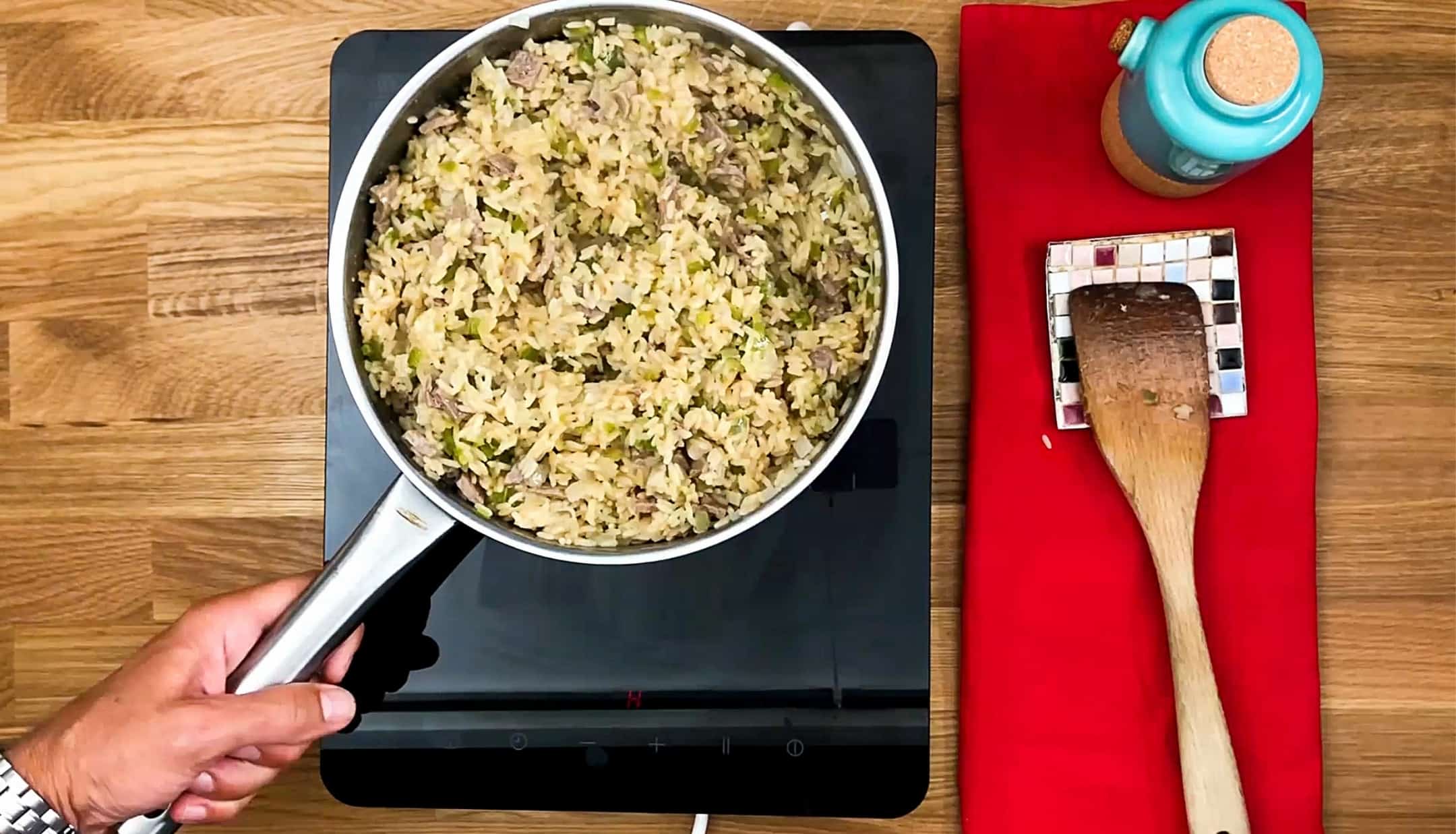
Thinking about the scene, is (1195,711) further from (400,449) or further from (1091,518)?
(400,449)

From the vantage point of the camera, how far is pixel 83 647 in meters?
1.00

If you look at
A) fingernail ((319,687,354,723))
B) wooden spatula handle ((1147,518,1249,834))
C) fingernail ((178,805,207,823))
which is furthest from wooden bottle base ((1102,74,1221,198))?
fingernail ((178,805,207,823))

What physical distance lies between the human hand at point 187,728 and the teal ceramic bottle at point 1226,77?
2.42ft

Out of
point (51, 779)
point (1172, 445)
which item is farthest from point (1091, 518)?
point (51, 779)

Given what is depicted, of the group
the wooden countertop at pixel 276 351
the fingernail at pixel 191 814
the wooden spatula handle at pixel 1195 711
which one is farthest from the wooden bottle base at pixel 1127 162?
the fingernail at pixel 191 814

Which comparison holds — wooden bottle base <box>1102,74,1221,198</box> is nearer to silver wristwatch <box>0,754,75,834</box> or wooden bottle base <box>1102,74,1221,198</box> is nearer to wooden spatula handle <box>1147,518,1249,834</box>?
wooden spatula handle <box>1147,518,1249,834</box>

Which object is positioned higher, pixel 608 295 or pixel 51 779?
pixel 608 295

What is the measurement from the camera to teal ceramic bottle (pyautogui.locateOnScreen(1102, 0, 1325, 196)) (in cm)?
76

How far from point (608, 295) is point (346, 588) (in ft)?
0.84

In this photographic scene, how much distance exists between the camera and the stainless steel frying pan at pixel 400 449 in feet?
2.27

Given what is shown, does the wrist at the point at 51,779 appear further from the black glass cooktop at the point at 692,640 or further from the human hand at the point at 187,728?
the black glass cooktop at the point at 692,640

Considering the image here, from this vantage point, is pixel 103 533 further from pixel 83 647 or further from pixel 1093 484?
pixel 1093 484

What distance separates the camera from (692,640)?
0.89m

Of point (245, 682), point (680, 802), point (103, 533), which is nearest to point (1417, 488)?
point (680, 802)
